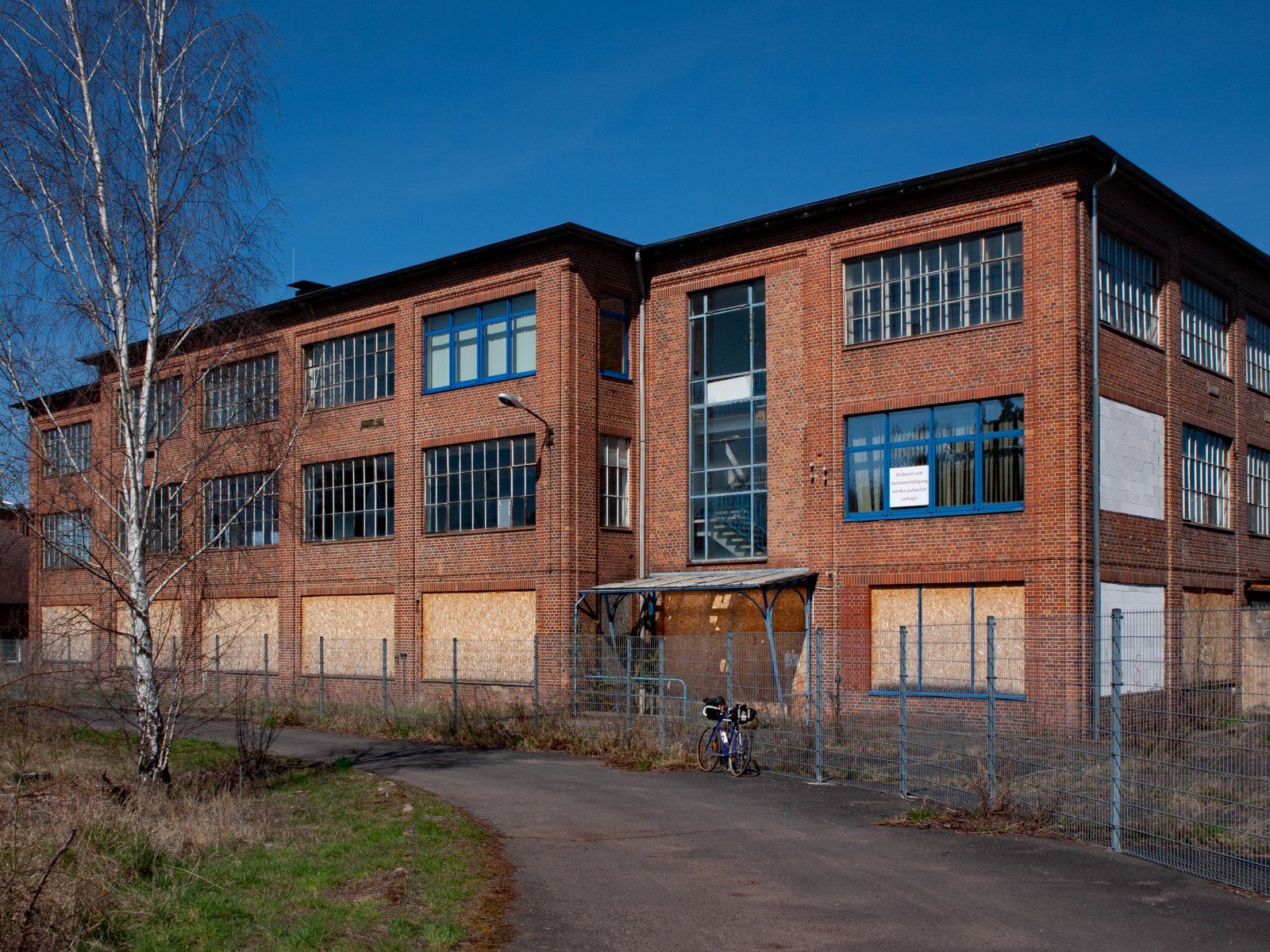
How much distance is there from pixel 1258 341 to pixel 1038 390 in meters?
10.2

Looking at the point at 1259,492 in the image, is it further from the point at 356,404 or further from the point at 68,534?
the point at 68,534

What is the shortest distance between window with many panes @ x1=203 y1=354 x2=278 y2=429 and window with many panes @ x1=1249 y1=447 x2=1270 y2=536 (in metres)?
20.9

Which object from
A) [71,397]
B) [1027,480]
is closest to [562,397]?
[1027,480]

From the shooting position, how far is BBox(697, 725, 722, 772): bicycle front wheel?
17922 millimetres

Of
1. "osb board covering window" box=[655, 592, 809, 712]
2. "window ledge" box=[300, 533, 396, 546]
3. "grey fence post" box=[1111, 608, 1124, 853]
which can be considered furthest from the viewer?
"window ledge" box=[300, 533, 396, 546]

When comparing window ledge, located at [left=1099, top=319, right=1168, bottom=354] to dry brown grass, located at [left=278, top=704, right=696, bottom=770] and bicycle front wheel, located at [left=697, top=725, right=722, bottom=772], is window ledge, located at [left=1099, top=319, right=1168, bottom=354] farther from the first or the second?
dry brown grass, located at [left=278, top=704, right=696, bottom=770]

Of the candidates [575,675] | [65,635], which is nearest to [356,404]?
[575,675]

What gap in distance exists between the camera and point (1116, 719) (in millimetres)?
11148

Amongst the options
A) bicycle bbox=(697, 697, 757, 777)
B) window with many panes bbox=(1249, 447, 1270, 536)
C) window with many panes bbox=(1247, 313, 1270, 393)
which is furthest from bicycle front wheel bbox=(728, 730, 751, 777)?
window with many panes bbox=(1247, 313, 1270, 393)

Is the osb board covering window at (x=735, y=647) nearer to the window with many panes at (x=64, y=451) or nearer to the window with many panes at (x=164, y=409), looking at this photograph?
the window with many panes at (x=164, y=409)

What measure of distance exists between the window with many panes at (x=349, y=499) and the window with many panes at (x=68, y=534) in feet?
39.5

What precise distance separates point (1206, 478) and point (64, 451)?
70.4 ft

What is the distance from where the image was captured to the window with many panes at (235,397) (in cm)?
1734

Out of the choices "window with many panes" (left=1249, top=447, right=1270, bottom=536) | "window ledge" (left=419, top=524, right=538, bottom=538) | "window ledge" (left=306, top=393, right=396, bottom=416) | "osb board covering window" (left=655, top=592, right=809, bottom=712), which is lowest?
"osb board covering window" (left=655, top=592, right=809, bottom=712)
